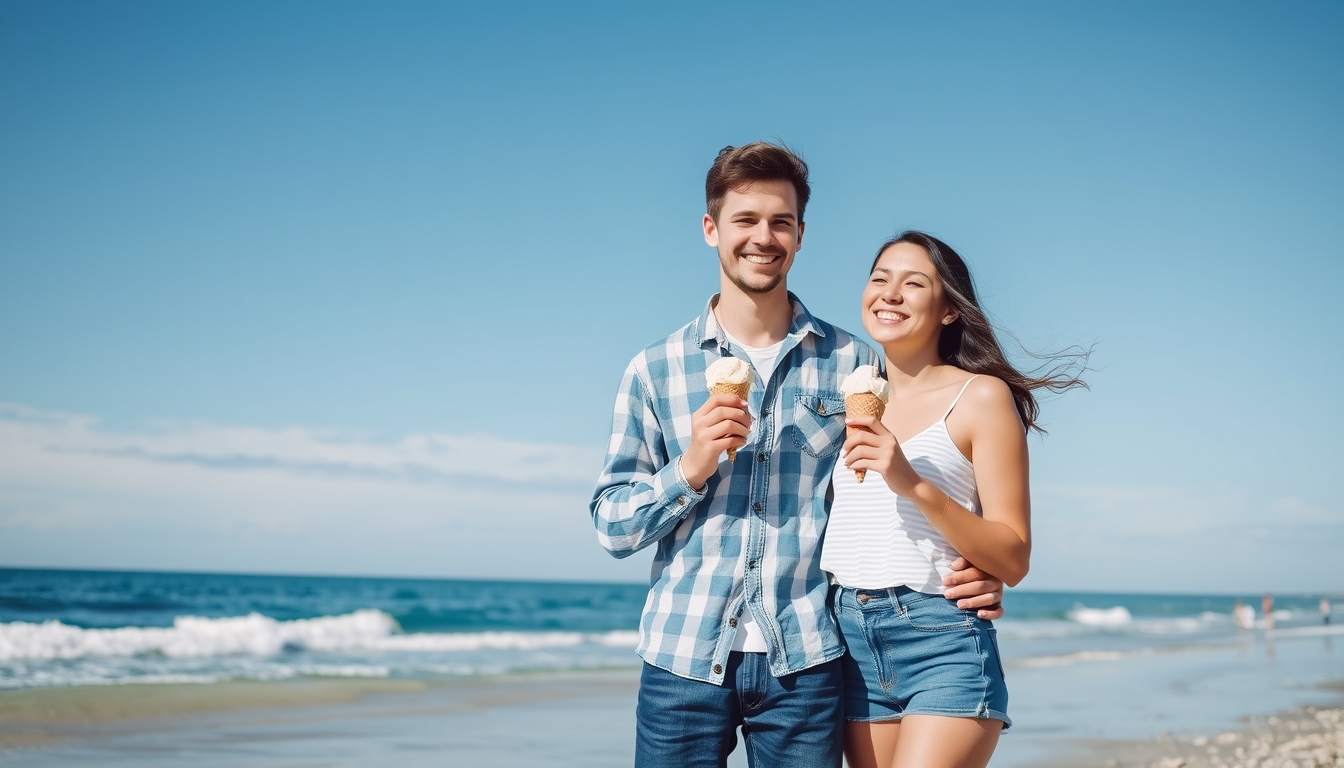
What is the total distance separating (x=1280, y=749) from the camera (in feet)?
29.4

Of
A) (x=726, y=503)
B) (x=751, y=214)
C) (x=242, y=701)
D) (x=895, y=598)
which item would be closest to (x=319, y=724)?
(x=242, y=701)

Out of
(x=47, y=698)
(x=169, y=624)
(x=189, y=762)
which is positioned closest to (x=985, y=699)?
(x=189, y=762)

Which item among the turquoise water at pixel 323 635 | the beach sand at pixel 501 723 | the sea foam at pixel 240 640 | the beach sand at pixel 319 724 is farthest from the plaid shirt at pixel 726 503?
the sea foam at pixel 240 640

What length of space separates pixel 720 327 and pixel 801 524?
773 mm

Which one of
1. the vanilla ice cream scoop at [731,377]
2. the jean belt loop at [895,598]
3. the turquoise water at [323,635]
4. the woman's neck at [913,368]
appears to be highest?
the woman's neck at [913,368]

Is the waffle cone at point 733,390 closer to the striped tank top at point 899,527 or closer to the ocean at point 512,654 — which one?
the striped tank top at point 899,527

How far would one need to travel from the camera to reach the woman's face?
367cm

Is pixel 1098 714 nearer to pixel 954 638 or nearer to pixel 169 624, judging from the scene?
pixel 954 638

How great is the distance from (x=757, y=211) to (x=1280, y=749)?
8.45 m

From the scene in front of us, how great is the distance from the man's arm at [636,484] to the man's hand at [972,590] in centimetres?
89

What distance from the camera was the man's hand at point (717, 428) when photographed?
3031 millimetres

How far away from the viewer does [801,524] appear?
342cm

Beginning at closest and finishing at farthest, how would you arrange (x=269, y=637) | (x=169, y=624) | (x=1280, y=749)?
(x=1280, y=749)
(x=269, y=637)
(x=169, y=624)

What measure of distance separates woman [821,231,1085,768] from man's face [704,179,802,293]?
457 millimetres
